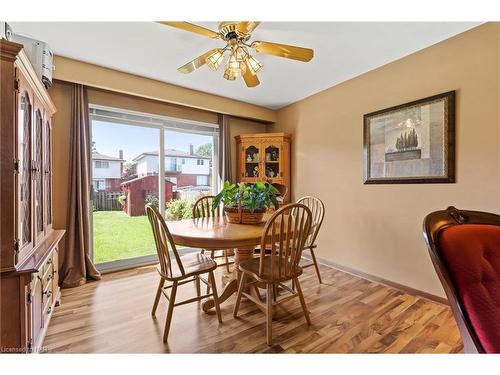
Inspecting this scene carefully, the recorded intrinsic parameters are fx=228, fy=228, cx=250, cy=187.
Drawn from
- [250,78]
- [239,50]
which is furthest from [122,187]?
[239,50]

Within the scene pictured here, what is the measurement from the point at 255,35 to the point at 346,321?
2465 millimetres

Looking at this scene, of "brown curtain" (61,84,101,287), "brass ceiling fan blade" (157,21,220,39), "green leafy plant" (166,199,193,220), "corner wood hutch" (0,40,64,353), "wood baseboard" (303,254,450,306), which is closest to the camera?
"corner wood hutch" (0,40,64,353)

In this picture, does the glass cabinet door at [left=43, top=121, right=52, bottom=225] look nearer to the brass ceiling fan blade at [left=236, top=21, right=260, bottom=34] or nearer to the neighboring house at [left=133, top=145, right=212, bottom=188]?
the neighboring house at [left=133, top=145, right=212, bottom=188]

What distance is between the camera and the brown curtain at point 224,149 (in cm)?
359

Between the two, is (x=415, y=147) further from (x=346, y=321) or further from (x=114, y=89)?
(x=114, y=89)

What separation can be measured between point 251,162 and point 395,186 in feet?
6.73

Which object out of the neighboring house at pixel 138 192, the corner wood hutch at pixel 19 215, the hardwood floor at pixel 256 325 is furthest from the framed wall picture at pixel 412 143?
the corner wood hutch at pixel 19 215

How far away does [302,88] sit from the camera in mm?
3096

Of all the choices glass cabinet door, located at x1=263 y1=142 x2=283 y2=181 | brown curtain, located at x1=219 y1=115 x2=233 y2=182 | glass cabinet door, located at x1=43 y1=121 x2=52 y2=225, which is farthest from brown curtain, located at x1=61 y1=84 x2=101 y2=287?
glass cabinet door, located at x1=263 y1=142 x2=283 y2=181

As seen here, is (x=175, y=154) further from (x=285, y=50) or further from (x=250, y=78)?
(x=285, y=50)

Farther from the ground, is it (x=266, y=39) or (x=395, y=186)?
(x=266, y=39)

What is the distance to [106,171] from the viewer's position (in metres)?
2.88

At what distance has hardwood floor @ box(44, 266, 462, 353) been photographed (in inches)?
59.6

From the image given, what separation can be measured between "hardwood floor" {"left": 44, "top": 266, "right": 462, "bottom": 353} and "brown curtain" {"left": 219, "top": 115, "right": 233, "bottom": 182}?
1819 millimetres
